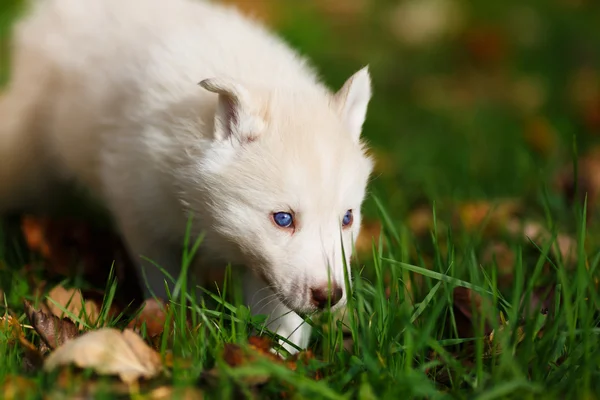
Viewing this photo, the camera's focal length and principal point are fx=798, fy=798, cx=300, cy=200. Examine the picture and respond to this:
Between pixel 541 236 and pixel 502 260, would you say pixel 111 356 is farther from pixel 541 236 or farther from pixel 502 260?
pixel 541 236

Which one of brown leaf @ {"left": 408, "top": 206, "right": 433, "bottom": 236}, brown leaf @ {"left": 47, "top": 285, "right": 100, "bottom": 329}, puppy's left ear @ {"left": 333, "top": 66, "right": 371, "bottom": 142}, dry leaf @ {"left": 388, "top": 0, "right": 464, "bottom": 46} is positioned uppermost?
dry leaf @ {"left": 388, "top": 0, "right": 464, "bottom": 46}

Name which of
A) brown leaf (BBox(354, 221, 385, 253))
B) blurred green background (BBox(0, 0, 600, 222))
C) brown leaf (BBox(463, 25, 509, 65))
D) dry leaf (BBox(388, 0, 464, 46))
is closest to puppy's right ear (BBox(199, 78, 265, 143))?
brown leaf (BBox(354, 221, 385, 253))

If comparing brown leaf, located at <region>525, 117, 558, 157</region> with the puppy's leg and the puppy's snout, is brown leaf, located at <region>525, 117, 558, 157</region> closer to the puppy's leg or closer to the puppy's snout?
the puppy's leg

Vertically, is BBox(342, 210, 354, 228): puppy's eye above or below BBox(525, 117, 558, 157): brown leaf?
below

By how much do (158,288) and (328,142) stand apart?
3.35 feet

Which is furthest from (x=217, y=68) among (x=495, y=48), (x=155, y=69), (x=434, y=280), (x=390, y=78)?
(x=495, y=48)

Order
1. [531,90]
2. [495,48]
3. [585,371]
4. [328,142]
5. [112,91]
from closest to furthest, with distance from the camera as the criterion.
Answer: [585,371]
[328,142]
[112,91]
[531,90]
[495,48]

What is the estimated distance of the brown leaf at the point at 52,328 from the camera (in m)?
2.60

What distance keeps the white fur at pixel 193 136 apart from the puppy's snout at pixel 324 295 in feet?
0.09

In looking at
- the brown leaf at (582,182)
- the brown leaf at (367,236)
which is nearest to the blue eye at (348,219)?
the brown leaf at (367,236)

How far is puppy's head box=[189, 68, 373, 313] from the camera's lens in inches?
111

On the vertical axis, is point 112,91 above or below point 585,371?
below

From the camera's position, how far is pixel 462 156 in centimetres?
531

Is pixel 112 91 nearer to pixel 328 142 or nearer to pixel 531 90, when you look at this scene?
pixel 328 142
